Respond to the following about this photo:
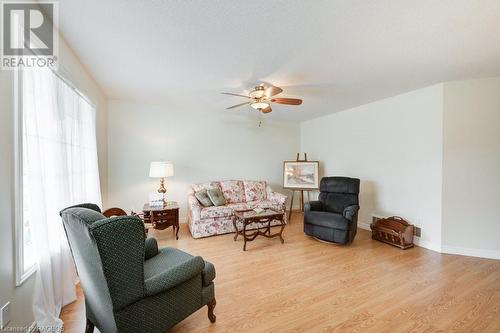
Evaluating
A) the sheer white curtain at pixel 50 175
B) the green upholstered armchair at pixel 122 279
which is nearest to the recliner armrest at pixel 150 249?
the green upholstered armchair at pixel 122 279

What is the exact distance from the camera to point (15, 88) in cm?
140

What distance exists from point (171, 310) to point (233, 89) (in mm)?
2933

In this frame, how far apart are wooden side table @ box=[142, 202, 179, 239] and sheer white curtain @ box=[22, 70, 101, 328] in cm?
132

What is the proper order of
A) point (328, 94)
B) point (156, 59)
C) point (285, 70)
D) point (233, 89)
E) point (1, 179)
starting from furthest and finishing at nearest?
point (328, 94) → point (233, 89) → point (285, 70) → point (156, 59) → point (1, 179)

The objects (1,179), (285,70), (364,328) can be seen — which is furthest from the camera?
(285,70)

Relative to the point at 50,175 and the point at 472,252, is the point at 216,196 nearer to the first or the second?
the point at 50,175

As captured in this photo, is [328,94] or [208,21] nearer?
[208,21]

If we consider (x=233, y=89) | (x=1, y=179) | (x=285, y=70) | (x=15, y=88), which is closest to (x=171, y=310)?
(x=1, y=179)

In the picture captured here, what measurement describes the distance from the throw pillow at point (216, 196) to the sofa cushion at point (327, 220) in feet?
5.51

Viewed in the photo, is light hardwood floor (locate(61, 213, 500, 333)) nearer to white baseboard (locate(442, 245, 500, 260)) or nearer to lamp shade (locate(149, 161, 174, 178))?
white baseboard (locate(442, 245, 500, 260))

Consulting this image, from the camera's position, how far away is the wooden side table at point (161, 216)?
3570mm

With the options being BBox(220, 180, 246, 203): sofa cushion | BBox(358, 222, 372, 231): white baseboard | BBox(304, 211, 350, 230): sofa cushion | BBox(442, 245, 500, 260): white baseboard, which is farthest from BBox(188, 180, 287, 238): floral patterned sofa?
BBox(442, 245, 500, 260): white baseboard

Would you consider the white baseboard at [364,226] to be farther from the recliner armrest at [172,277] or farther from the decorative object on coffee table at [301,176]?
the recliner armrest at [172,277]

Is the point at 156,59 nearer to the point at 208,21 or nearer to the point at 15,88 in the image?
the point at 208,21
